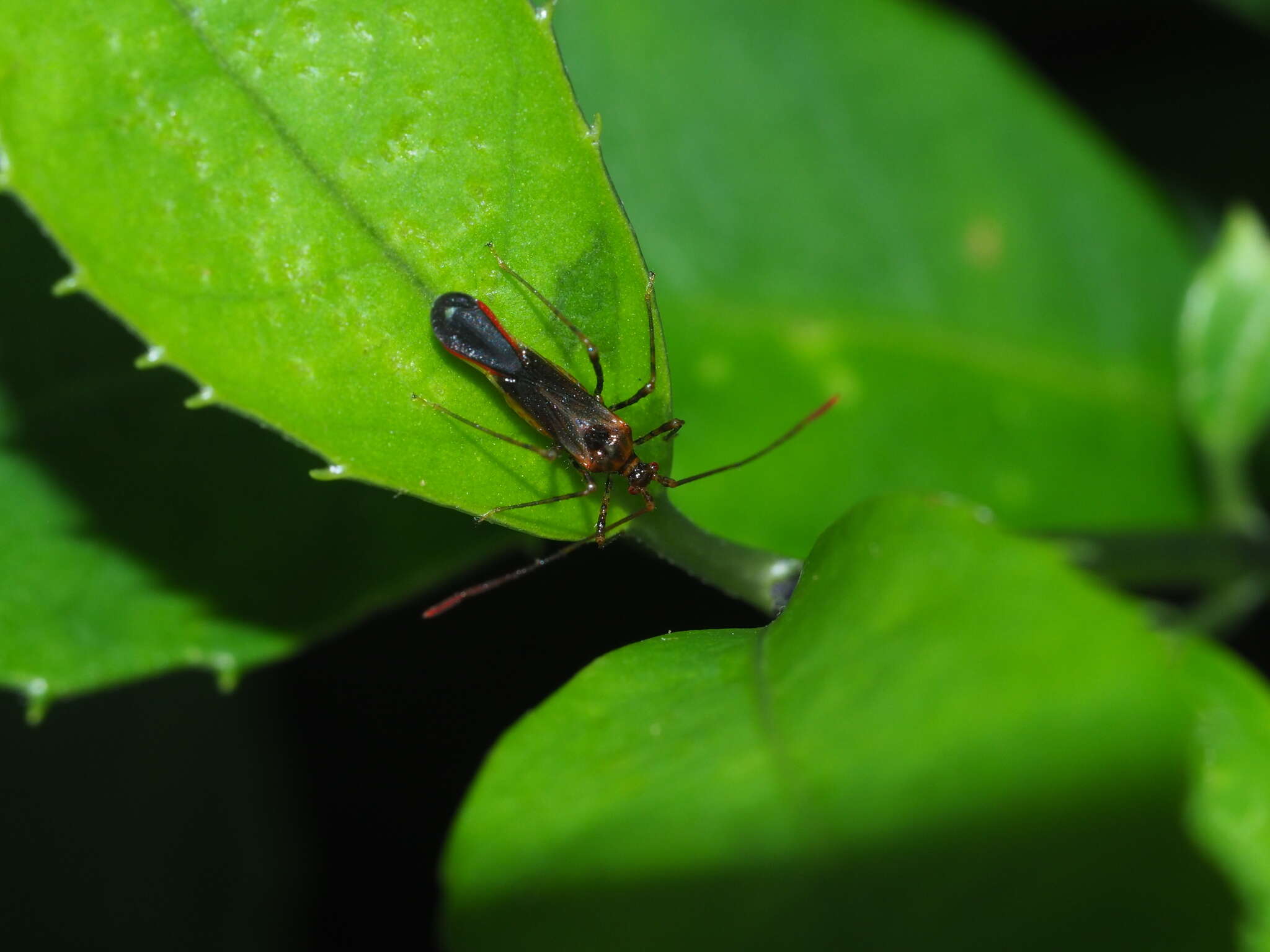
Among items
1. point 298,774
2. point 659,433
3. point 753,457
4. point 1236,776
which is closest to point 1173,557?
point 1236,776

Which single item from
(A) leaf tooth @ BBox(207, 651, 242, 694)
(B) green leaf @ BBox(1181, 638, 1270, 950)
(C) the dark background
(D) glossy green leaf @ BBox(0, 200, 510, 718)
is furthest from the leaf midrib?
(C) the dark background

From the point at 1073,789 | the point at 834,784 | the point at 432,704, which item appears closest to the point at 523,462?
the point at 834,784

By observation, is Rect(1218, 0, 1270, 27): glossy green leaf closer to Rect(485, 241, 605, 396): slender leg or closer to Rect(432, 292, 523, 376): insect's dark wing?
Rect(485, 241, 605, 396): slender leg

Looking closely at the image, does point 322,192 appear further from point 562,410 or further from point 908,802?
point 908,802

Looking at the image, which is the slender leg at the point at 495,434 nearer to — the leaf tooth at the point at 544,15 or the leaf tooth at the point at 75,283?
the leaf tooth at the point at 75,283

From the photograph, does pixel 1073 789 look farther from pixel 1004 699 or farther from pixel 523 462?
pixel 523 462

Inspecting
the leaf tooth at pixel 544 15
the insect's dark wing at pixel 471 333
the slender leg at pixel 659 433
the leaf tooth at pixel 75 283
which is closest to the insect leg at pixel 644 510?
the slender leg at pixel 659 433

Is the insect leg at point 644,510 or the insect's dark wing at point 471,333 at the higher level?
the insect's dark wing at point 471,333
